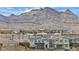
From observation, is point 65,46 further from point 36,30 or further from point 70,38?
point 36,30

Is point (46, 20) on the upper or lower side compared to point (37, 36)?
upper

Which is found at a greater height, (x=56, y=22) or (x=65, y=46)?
(x=56, y=22)
